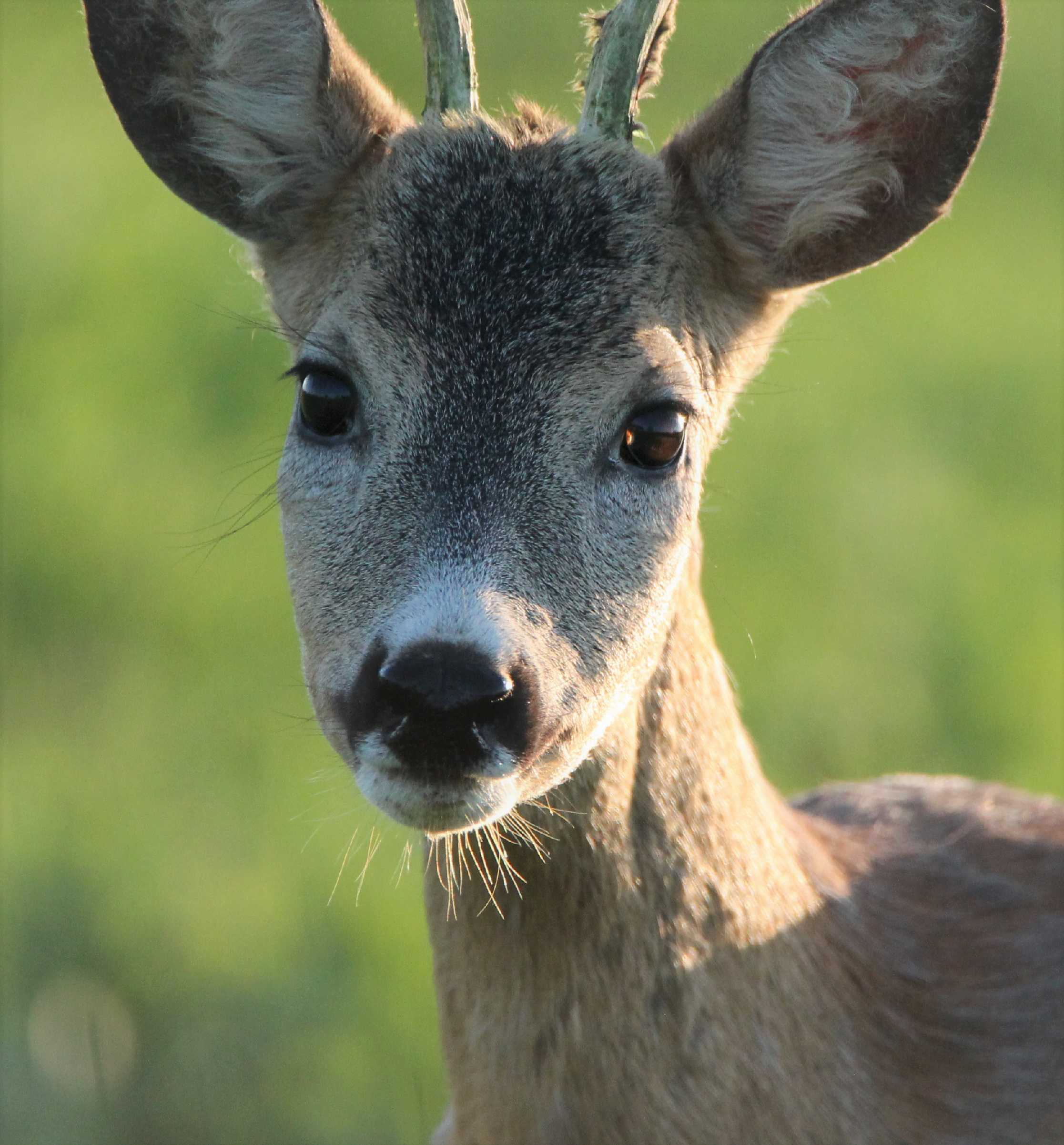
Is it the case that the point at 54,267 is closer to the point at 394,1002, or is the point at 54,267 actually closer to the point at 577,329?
the point at 394,1002

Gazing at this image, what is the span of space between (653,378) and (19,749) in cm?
407

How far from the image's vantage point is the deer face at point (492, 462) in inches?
119

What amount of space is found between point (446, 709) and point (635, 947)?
947mm

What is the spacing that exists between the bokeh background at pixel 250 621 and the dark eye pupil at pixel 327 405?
3.04 ft

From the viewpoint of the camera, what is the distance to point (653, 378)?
350cm

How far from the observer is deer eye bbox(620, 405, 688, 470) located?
3.50 metres

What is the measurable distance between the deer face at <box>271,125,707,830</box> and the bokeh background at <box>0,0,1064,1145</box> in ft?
3.17

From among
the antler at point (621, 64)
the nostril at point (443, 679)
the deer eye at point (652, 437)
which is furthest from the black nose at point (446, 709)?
the antler at point (621, 64)

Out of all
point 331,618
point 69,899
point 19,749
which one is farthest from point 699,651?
point 19,749

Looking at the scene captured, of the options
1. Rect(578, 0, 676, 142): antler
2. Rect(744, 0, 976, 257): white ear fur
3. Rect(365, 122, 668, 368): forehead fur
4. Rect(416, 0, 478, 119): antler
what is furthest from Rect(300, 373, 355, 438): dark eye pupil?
Rect(744, 0, 976, 257): white ear fur

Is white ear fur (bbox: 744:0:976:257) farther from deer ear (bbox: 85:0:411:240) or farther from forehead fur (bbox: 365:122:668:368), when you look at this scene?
deer ear (bbox: 85:0:411:240)

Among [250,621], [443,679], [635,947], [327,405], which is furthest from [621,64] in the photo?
[250,621]

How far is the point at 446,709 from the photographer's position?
2885 mm

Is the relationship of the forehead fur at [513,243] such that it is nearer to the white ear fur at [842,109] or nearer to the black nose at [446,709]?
the white ear fur at [842,109]
